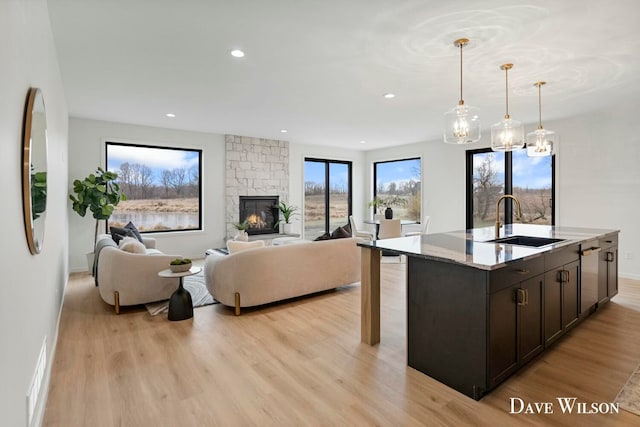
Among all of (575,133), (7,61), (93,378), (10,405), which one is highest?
(575,133)

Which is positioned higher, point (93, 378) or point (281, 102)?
point (281, 102)

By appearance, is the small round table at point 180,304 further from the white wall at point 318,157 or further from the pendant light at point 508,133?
the white wall at point 318,157

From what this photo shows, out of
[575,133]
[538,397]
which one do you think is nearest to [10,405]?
[538,397]

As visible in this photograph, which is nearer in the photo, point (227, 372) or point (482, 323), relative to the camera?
point (482, 323)

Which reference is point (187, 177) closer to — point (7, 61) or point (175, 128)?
point (175, 128)

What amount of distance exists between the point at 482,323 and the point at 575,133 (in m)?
5.27

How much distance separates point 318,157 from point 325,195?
105cm

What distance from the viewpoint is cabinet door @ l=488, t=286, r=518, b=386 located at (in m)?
2.10

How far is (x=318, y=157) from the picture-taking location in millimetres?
8828

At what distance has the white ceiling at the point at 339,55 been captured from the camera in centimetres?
246

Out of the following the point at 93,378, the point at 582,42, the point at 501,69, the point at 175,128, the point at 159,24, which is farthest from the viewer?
the point at 175,128

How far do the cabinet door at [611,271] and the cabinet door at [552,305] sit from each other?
1468 millimetres

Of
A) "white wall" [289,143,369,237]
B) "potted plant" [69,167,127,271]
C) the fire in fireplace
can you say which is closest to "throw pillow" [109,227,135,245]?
"potted plant" [69,167,127,271]

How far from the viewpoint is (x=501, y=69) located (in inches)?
→ 137
